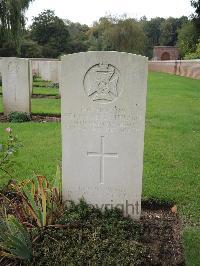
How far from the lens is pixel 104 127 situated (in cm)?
363

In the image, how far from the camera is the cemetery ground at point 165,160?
416 centimetres

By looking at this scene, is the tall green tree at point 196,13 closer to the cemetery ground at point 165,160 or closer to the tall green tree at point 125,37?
the tall green tree at point 125,37

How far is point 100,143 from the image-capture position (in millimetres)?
3688

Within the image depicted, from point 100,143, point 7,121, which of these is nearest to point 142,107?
point 100,143

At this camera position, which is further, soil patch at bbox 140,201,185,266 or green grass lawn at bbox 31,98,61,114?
green grass lawn at bbox 31,98,61,114

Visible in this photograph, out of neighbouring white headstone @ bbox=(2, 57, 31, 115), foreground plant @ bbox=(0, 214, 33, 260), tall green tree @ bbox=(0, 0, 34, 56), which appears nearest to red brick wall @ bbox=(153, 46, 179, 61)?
tall green tree @ bbox=(0, 0, 34, 56)

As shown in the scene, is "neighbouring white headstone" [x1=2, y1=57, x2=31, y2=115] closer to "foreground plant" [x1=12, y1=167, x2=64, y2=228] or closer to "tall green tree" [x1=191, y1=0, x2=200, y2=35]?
"foreground plant" [x1=12, y1=167, x2=64, y2=228]

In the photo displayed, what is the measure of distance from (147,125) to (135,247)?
5701 millimetres

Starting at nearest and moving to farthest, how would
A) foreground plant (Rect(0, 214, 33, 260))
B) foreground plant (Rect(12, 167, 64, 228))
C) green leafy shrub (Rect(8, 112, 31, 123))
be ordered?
foreground plant (Rect(0, 214, 33, 260)) → foreground plant (Rect(12, 167, 64, 228)) → green leafy shrub (Rect(8, 112, 31, 123))

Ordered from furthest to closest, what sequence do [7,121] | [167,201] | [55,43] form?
[55,43], [7,121], [167,201]

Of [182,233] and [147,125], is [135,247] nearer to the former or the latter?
[182,233]

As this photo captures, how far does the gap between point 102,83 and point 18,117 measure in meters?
6.30

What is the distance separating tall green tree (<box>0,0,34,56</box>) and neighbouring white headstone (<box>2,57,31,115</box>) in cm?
1272

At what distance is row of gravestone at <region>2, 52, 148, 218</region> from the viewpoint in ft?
11.5
